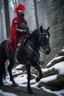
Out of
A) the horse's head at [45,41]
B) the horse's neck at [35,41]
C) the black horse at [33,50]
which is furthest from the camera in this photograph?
the horse's neck at [35,41]

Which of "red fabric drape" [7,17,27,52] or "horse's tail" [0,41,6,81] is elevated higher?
"red fabric drape" [7,17,27,52]

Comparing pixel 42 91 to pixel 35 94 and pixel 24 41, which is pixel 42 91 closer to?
pixel 35 94

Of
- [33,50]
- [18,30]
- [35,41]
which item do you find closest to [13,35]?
[18,30]

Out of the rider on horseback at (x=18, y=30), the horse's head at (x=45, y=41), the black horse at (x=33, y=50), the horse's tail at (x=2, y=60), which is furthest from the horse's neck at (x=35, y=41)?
the horse's tail at (x=2, y=60)

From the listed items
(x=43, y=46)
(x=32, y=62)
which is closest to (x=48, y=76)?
(x=32, y=62)

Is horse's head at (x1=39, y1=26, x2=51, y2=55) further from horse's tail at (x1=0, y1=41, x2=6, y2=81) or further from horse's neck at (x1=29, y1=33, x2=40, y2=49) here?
horse's tail at (x1=0, y1=41, x2=6, y2=81)

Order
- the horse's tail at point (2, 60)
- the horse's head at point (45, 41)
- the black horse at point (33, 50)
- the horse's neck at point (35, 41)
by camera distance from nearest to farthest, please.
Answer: the horse's head at point (45, 41) < the black horse at point (33, 50) < the horse's neck at point (35, 41) < the horse's tail at point (2, 60)

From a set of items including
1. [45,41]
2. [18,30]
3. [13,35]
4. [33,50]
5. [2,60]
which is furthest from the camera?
[2,60]

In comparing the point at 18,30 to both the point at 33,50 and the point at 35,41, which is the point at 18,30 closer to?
the point at 35,41

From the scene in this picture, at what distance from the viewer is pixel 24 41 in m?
8.98

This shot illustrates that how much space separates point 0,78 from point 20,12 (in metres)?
3.70

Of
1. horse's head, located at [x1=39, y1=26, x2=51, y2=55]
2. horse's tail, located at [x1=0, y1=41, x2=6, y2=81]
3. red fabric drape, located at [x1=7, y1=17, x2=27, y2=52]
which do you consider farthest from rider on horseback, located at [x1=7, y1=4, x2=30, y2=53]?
horse's head, located at [x1=39, y1=26, x2=51, y2=55]

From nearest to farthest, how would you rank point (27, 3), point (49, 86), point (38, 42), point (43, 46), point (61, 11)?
point (43, 46) → point (38, 42) → point (49, 86) → point (61, 11) → point (27, 3)

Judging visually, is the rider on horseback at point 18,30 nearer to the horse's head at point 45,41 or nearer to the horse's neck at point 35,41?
the horse's neck at point 35,41
